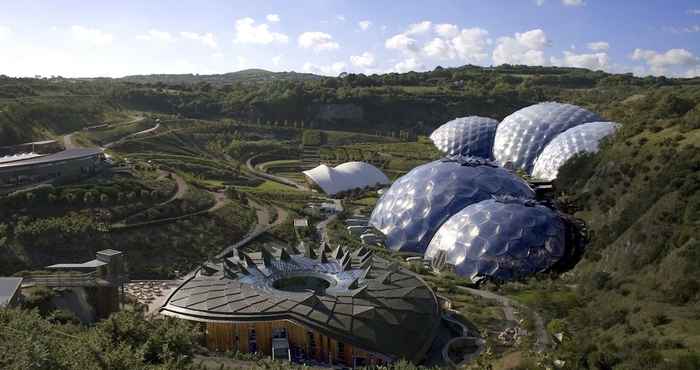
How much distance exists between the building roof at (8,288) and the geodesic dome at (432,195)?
21.5 m

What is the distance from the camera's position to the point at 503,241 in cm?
3189

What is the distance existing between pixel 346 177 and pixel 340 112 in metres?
41.0

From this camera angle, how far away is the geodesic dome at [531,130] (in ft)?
188

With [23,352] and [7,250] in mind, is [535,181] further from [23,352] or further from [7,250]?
[23,352]

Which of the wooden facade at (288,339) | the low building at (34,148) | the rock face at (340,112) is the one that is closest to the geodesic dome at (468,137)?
the rock face at (340,112)

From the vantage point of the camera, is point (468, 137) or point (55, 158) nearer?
point (55, 158)

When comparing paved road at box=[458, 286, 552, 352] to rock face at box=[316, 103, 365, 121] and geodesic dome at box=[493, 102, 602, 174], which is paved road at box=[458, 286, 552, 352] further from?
rock face at box=[316, 103, 365, 121]

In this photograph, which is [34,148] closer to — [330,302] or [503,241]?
[330,302]

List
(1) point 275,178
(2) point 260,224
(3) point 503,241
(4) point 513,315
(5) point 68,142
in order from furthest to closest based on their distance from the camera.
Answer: (1) point 275,178, (5) point 68,142, (2) point 260,224, (3) point 503,241, (4) point 513,315

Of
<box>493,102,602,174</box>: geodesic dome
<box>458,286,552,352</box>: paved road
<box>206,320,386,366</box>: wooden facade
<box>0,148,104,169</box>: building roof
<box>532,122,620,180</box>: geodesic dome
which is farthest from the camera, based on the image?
<box>493,102,602,174</box>: geodesic dome

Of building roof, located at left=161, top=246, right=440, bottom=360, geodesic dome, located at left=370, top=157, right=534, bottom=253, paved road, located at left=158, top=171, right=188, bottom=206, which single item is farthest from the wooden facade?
paved road, located at left=158, top=171, right=188, bottom=206

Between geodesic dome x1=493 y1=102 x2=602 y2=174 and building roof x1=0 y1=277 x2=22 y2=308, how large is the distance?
45410 mm

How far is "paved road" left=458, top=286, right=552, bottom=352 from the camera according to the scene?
22547 mm

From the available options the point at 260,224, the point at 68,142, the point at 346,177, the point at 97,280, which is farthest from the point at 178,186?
the point at 68,142
